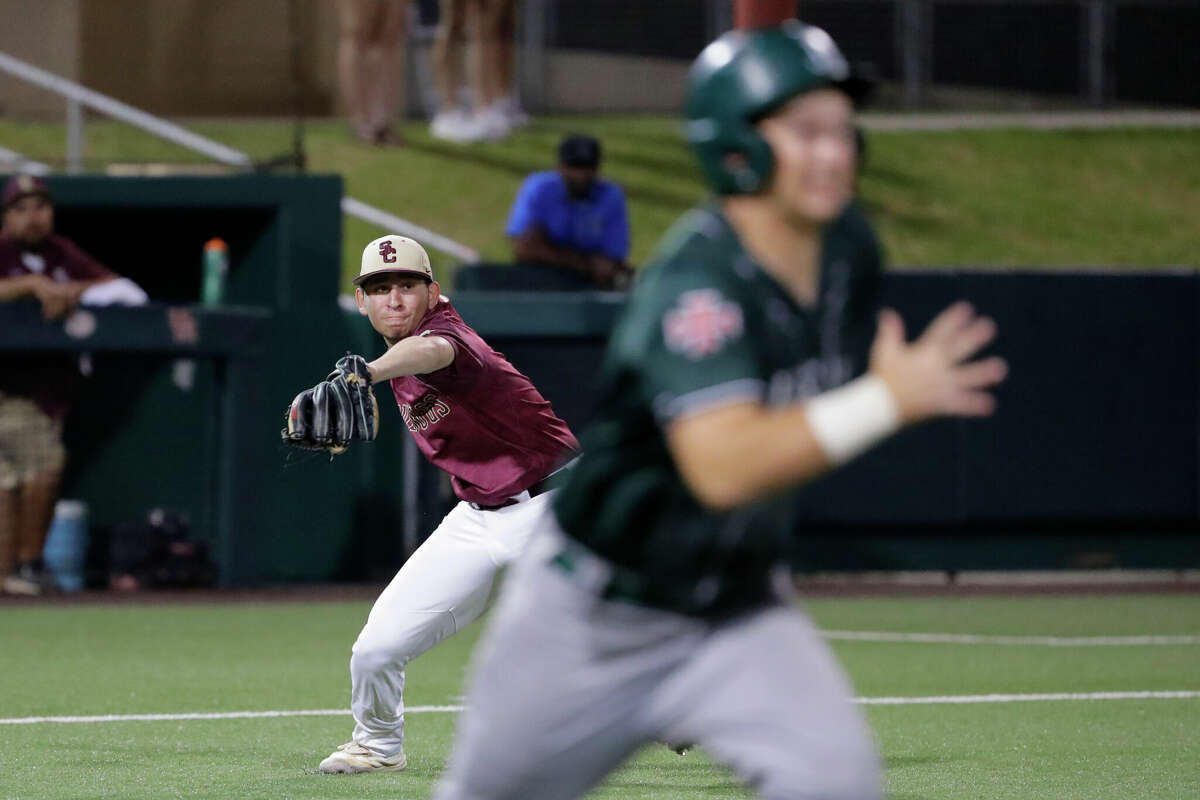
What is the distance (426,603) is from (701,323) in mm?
3458

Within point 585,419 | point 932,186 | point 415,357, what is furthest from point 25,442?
point 932,186

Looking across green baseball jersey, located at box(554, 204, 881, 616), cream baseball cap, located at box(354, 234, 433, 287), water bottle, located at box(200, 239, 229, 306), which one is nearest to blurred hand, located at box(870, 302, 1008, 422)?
green baseball jersey, located at box(554, 204, 881, 616)

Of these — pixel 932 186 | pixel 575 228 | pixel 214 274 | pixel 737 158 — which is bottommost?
pixel 737 158

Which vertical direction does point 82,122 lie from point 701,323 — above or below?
above

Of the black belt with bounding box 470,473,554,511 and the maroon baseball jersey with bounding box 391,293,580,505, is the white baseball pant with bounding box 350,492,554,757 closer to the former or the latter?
the black belt with bounding box 470,473,554,511

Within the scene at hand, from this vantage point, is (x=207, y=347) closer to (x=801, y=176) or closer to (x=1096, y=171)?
(x=801, y=176)

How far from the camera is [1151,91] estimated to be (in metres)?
27.0

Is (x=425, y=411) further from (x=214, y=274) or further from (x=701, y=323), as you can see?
(x=214, y=274)

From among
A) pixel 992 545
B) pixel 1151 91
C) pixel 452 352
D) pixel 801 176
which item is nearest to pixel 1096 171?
pixel 1151 91

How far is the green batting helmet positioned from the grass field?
10.7ft

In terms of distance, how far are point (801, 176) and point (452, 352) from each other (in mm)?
3139

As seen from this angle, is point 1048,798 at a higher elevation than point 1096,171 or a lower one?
lower

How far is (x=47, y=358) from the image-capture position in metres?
13.3

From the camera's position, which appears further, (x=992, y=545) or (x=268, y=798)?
(x=992, y=545)
